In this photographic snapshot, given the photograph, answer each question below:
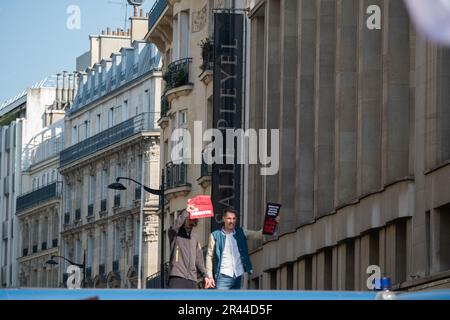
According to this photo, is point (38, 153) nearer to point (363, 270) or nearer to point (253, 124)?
point (253, 124)

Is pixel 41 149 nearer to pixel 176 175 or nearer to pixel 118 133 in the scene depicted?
pixel 118 133

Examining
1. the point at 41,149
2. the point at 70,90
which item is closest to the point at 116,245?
the point at 70,90

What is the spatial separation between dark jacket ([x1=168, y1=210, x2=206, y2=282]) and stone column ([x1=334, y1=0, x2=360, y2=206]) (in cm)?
1399

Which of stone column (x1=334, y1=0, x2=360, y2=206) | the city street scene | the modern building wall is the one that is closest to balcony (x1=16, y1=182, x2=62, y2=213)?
the city street scene

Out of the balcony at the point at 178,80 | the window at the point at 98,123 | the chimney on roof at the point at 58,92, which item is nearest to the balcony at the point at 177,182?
the balcony at the point at 178,80

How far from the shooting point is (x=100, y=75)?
85.8 metres

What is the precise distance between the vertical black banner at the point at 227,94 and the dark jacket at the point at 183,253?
29.2 metres

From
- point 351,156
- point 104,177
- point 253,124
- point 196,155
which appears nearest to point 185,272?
point 351,156

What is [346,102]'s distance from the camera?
104ft

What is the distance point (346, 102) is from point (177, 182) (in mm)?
25100

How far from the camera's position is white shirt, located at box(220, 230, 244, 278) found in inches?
668

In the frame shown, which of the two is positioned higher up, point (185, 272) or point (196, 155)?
point (196, 155)
